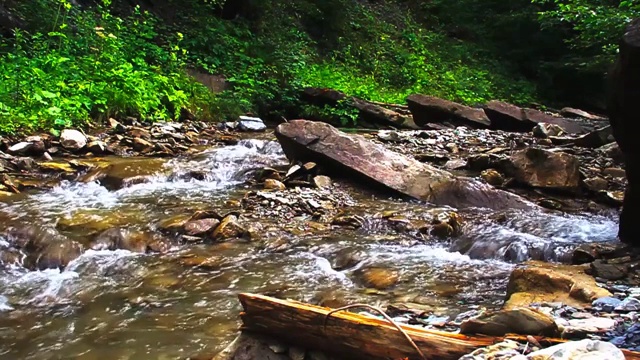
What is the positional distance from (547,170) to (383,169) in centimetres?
226

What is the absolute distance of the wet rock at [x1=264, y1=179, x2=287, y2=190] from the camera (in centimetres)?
716

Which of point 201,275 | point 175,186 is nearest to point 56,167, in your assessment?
point 175,186

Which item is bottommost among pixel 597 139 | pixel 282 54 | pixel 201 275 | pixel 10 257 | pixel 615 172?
pixel 10 257

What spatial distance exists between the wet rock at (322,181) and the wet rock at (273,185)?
0.44 m

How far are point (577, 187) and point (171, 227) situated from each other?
530cm

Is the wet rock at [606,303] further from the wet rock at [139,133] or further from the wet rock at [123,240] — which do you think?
the wet rock at [139,133]

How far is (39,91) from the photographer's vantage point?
8766 millimetres

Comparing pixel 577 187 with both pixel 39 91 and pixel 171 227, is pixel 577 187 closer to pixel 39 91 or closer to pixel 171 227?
pixel 171 227

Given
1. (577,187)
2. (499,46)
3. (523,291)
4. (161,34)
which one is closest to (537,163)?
(577,187)

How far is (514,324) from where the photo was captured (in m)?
2.37

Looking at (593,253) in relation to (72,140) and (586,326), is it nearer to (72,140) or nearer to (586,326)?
(586,326)

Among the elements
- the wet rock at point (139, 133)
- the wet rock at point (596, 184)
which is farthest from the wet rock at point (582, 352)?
the wet rock at point (139, 133)

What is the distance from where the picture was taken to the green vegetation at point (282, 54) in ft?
31.7

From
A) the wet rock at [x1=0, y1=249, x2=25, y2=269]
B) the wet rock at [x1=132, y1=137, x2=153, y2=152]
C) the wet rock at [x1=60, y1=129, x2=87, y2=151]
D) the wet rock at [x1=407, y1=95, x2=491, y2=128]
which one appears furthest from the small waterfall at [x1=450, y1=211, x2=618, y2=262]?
the wet rock at [x1=407, y1=95, x2=491, y2=128]
